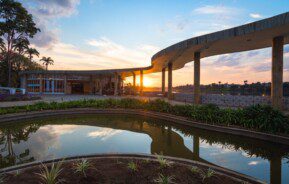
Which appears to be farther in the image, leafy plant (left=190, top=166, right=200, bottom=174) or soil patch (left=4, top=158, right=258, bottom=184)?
leafy plant (left=190, top=166, right=200, bottom=174)

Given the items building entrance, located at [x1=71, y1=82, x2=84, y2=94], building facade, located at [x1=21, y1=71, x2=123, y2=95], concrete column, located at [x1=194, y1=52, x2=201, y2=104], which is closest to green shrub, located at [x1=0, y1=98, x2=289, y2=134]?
concrete column, located at [x1=194, y1=52, x2=201, y2=104]

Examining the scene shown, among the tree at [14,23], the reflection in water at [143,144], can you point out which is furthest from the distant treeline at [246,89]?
the tree at [14,23]

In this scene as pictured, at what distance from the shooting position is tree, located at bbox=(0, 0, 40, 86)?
26.4 meters

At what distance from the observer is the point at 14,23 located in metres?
27.3

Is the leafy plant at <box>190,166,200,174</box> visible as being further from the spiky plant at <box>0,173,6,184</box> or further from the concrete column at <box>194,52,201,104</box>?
the concrete column at <box>194,52,201,104</box>

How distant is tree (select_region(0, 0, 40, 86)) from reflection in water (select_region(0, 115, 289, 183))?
2297 centimetres

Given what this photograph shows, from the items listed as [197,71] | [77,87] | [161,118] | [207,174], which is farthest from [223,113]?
[77,87]

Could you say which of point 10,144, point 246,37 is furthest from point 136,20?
point 10,144

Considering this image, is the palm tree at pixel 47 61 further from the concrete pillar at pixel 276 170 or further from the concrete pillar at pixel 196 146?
the concrete pillar at pixel 276 170

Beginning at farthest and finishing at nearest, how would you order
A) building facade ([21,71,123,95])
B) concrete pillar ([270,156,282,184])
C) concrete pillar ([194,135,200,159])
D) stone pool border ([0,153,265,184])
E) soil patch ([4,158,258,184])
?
building facade ([21,71,123,95]) < concrete pillar ([194,135,200,159]) < concrete pillar ([270,156,282,184]) < stone pool border ([0,153,265,184]) < soil patch ([4,158,258,184])

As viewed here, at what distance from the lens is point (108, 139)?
798cm

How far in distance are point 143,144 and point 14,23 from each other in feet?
96.0

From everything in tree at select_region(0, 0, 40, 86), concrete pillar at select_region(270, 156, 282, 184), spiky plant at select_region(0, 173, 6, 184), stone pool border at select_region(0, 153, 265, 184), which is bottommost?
concrete pillar at select_region(270, 156, 282, 184)

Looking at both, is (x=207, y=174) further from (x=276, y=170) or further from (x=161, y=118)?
(x=161, y=118)
